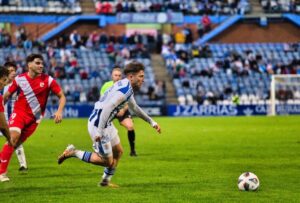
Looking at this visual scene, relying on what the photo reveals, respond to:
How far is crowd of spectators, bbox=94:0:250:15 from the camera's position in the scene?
61031mm

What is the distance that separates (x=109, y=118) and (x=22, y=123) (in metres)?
2.76

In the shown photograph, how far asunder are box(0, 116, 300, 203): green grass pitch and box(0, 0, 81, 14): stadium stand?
31.3 metres

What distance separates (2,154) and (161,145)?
1063 cm

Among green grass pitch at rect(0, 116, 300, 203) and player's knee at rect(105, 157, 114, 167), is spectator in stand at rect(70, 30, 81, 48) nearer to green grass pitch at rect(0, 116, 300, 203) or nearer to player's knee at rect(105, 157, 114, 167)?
green grass pitch at rect(0, 116, 300, 203)

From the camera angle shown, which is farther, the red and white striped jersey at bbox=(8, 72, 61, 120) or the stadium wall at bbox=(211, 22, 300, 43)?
the stadium wall at bbox=(211, 22, 300, 43)

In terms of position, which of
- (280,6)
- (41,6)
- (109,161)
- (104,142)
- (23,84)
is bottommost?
(280,6)

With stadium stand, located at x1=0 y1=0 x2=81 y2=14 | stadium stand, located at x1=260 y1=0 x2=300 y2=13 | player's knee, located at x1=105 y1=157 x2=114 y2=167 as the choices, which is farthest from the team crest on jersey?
stadium stand, located at x1=260 y1=0 x2=300 y2=13

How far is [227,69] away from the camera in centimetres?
5475

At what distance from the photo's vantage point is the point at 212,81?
5306 cm

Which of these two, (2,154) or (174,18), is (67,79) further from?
(2,154)

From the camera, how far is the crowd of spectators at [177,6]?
200 feet

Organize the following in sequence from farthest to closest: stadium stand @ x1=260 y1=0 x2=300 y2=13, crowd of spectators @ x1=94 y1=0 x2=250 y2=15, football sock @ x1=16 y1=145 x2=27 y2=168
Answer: stadium stand @ x1=260 y1=0 x2=300 y2=13, crowd of spectators @ x1=94 y1=0 x2=250 y2=15, football sock @ x1=16 y1=145 x2=27 y2=168

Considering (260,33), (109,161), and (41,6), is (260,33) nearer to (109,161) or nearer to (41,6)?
(41,6)

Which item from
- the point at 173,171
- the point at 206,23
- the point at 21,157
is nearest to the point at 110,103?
the point at 173,171
